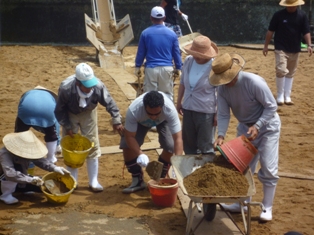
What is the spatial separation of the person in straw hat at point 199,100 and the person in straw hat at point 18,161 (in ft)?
4.90

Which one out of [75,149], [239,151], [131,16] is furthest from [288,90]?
[131,16]

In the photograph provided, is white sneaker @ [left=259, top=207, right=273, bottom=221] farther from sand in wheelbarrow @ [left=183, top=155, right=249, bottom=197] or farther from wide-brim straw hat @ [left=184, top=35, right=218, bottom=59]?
wide-brim straw hat @ [left=184, top=35, right=218, bottom=59]

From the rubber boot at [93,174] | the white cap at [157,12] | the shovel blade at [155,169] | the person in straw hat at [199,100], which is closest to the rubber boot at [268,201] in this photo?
the person in straw hat at [199,100]

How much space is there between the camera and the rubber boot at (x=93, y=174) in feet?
22.5

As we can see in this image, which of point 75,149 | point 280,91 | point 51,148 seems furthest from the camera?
point 280,91

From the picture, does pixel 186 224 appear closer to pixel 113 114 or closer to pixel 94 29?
pixel 113 114

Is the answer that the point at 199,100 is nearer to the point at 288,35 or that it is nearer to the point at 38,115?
the point at 38,115

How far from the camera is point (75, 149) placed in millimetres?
6766

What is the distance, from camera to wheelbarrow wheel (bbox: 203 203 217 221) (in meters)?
5.89

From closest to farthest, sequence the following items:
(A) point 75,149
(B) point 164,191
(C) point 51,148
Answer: (B) point 164,191 < (A) point 75,149 < (C) point 51,148

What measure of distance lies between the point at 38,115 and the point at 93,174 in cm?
93

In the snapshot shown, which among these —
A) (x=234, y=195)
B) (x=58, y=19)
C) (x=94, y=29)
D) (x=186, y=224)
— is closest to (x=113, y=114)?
(x=186, y=224)

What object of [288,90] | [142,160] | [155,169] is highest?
[142,160]

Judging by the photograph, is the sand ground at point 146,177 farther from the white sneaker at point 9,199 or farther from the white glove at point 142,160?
the white glove at point 142,160
